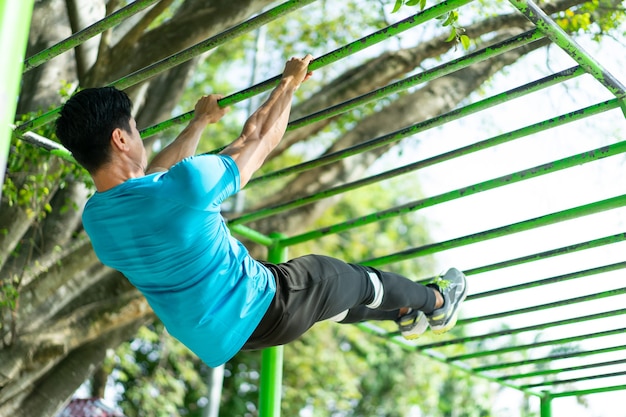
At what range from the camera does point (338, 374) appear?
489 inches

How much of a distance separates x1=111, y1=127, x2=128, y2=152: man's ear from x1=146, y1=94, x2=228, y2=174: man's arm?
35 cm

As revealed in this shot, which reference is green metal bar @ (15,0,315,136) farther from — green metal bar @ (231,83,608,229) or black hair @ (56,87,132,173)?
green metal bar @ (231,83,608,229)

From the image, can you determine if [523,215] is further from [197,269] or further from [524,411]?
[197,269]

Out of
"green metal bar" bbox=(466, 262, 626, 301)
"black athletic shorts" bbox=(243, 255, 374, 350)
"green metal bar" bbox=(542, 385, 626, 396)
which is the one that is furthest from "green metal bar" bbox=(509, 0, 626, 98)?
"green metal bar" bbox=(542, 385, 626, 396)

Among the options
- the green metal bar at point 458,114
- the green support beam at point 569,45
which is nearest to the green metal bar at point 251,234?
the green metal bar at point 458,114

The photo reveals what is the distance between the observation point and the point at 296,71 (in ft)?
8.00

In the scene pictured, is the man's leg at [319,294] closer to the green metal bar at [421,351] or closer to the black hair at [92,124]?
the black hair at [92,124]

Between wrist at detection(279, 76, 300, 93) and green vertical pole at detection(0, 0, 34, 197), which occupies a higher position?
wrist at detection(279, 76, 300, 93)

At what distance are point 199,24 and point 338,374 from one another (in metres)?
8.57

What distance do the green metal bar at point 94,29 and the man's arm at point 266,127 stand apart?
17.7 inches

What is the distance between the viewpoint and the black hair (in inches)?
90.0

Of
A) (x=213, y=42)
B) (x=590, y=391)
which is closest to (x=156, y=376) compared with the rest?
(x=590, y=391)

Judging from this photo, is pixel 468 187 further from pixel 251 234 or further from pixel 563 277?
pixel 251 234

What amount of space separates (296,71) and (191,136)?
466 millimetres
